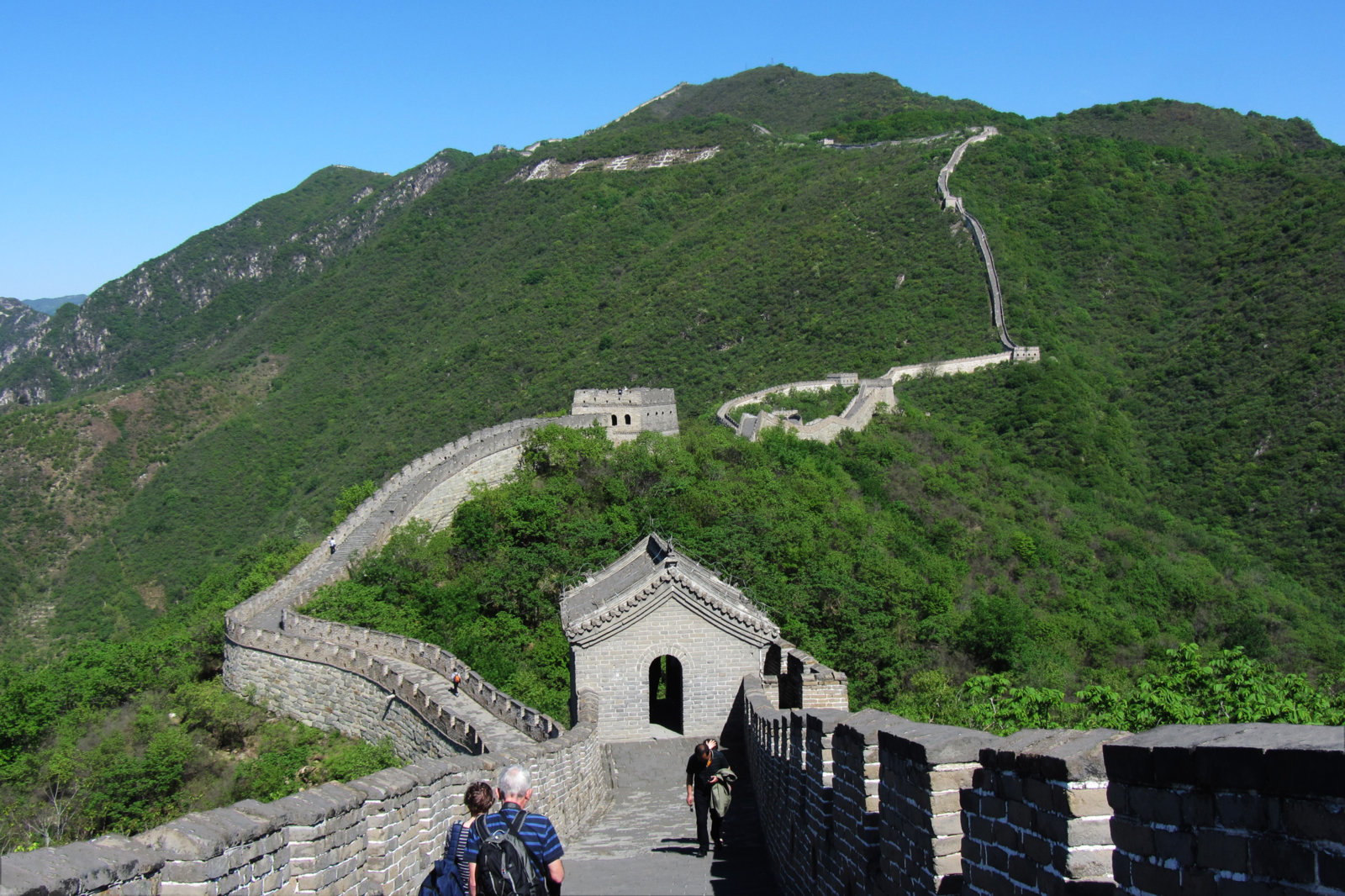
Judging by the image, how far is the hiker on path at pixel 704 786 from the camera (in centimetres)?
1258

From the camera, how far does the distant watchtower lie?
44.3 metres

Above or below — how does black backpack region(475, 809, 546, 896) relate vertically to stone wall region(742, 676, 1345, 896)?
below

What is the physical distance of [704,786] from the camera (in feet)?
41.3

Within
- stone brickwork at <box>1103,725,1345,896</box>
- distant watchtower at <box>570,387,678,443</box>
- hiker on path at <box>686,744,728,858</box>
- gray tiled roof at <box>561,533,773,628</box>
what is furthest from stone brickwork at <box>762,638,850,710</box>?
distant watchtower at <box>570,387,678,443</box>

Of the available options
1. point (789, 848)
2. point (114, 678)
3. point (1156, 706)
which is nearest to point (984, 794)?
point (789, 848)

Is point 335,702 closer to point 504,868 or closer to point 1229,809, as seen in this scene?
point 504,868

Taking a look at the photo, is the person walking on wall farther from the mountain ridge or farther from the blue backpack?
the mountain ridge

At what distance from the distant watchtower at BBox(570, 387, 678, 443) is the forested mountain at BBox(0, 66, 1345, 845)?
3179 millimetres

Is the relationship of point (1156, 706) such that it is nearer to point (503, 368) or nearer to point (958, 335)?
point (958, 335)

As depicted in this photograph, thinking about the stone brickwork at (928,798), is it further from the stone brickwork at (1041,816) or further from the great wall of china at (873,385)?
the great wall of china at (873,385)

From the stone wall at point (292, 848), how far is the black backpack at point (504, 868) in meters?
1.04

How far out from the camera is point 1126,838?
3574mm

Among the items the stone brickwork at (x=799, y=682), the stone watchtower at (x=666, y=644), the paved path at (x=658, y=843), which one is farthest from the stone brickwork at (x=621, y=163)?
the paved path at (x=658, y=843)

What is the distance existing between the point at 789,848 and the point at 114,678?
2831cm
